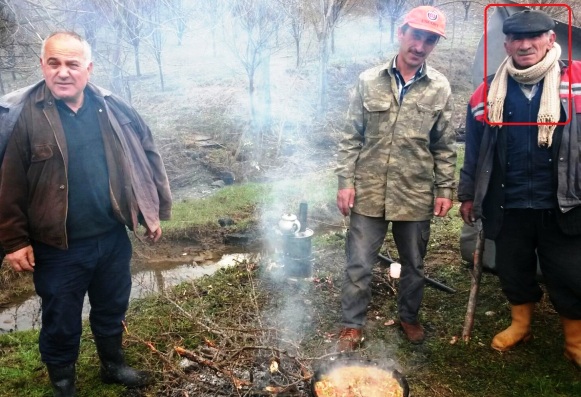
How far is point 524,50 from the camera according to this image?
2938 millimetres

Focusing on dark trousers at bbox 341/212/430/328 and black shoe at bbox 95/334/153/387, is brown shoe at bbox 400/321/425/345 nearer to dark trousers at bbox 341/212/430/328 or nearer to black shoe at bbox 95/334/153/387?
dark trousers at bbox 341/212/430/328

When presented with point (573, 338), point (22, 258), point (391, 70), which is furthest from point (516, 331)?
point (22, 258)

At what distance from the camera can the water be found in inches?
222

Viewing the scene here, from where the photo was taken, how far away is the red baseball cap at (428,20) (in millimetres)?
3168

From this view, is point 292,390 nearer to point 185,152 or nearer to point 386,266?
point 386,266

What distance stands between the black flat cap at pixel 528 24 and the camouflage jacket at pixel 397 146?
63cm

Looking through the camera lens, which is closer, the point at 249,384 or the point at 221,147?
the point at 249,384

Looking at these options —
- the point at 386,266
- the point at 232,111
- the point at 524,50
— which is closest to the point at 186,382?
the point at 386,266

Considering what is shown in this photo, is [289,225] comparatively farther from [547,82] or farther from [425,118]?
[547,82]

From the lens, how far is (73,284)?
2861 mm

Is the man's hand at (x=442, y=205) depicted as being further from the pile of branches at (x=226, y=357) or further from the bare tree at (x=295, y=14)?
the bare tree at (x=295, y=14)

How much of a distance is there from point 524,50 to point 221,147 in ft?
34.8

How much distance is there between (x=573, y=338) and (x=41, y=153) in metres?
3.98

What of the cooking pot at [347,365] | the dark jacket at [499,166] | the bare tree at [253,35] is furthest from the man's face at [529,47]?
the bare tree at [253,35]
